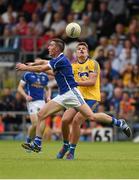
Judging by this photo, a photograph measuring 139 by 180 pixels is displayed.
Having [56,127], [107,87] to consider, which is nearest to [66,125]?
[56,127]

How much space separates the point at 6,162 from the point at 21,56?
16197mm

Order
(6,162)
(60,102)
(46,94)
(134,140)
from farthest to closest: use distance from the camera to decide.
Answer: (134,140) < (46,94) < (60,102) < (6,162)

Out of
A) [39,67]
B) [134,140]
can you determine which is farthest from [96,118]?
[134,140]

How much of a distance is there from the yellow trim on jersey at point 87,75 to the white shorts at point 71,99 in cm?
88

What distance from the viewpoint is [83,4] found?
32250 millimetres

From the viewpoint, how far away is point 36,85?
22453 millimetres

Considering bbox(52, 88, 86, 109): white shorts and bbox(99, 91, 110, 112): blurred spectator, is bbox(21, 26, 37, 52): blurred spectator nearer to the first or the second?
bbox(99, 91, 110, 112): blurred spectator

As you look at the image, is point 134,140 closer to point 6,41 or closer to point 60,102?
point 6,41

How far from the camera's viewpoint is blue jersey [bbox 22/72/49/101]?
2241 cm

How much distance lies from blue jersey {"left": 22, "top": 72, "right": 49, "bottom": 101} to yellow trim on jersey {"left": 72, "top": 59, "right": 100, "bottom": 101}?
16.9ft

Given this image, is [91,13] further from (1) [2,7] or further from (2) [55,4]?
(1) [2,7]

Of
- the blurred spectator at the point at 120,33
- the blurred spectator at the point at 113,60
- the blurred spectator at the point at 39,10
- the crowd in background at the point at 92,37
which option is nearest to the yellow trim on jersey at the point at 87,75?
the crowd in background at the point at 92,37

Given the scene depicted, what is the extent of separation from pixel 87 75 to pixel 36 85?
5.38 metres

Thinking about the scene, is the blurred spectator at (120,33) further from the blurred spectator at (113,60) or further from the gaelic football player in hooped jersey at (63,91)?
the gaelic football player in hooped jersey at (63,91)
